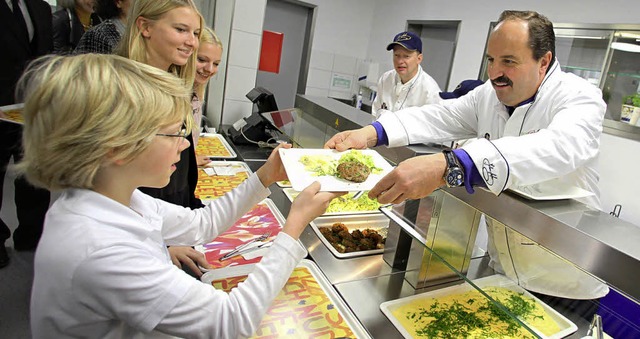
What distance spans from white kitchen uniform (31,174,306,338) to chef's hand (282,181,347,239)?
17cm

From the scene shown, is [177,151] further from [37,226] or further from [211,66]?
[37,226]

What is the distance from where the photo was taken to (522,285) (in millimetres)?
912

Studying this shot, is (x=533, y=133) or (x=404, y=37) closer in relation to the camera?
(x=533, y=133)

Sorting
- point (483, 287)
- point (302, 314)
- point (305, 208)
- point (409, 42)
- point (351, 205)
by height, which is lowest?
point (302, 314)

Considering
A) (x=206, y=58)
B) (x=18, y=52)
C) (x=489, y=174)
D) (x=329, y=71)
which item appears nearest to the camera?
(x=489, y=174)

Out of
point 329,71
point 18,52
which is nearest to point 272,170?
point 18,52

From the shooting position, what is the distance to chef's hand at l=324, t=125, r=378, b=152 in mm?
1349

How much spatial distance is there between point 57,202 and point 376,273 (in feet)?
3.02

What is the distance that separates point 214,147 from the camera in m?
2.59

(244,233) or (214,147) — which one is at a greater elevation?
(214,147)

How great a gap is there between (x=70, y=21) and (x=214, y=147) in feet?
4.79

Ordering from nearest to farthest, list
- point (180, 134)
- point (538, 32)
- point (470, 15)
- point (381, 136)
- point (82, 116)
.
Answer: point (82, 116) < point (180, 134) < point (538, 32) < point (381, 136) < point (470, 15)

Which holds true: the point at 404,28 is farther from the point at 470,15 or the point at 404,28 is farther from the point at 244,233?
the point at 244,233

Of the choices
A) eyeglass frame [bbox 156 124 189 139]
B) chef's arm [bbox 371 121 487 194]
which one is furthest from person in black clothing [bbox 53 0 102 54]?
chef's arm [bbox 371 121 487 194]
